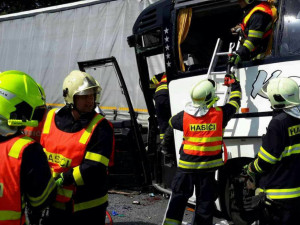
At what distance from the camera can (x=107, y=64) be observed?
5.36 m

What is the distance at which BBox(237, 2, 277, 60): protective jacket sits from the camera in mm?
3850

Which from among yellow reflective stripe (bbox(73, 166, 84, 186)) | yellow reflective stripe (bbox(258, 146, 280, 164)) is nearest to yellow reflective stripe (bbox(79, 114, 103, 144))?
yellow reflective stripe (bbox(73, 166, 84, 186))

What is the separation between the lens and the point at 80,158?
2615 millimetres

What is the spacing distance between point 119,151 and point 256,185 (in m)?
2.35

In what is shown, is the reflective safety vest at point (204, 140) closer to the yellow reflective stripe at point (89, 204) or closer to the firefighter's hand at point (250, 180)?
the firefighter's hand at point (250, 180)

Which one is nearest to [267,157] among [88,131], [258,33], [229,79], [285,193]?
[285,193]

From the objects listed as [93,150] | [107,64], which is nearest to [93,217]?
[93,150]

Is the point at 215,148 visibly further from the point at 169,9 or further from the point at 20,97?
the point at 20,97

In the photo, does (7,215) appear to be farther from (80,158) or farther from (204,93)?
(204,93)

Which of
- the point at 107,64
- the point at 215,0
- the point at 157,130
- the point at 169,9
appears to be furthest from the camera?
the point at 157,130

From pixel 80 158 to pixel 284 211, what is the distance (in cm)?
164

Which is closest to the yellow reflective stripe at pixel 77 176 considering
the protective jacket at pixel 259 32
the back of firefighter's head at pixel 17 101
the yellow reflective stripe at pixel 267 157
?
the back of firefighter's head at pixel 17 101

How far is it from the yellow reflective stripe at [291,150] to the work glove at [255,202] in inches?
15.3

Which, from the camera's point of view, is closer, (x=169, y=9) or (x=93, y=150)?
(x=93, y=150)
